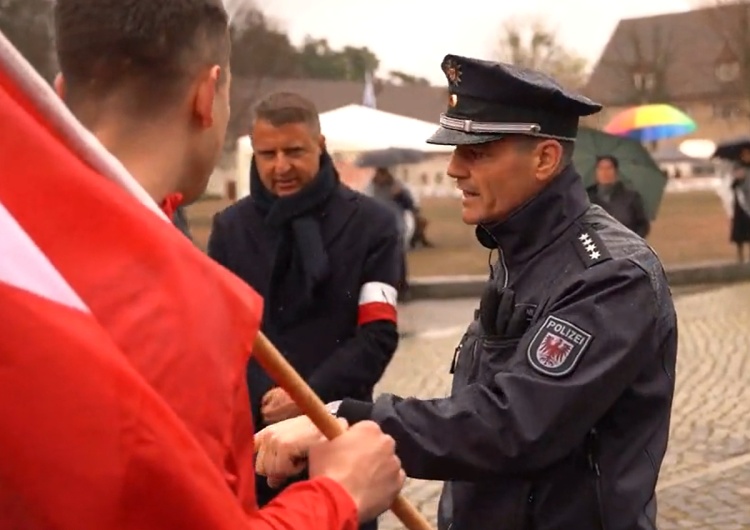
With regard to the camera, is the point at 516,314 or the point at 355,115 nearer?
the point at 516,314

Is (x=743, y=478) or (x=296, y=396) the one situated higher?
(x=296, y=396)

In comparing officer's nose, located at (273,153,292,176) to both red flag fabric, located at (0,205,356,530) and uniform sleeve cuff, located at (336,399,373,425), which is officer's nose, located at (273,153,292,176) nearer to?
uniform sleeve cuff, located at (336,399,373,425)

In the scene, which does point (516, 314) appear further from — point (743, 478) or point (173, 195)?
point (743, 478)

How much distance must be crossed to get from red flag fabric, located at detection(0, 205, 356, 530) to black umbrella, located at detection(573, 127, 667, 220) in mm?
14911

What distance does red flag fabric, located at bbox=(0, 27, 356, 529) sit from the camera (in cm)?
121

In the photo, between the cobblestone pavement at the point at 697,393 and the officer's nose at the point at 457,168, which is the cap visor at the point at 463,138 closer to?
the officer's nose at the point at 457,168

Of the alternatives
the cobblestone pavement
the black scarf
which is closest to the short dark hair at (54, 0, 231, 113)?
the black scarf

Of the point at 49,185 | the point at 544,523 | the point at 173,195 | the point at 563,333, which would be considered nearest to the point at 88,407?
the point at 49,185

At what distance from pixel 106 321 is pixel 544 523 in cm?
135

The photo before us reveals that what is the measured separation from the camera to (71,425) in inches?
46.7

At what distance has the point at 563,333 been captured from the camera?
223cm

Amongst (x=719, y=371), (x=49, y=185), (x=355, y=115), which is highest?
(x=49, y=185)

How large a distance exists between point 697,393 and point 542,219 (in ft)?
21.5

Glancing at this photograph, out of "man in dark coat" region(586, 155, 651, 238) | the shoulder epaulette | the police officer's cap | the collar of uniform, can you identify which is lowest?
"man in dark coat" region(586, 155, 651, 238)
